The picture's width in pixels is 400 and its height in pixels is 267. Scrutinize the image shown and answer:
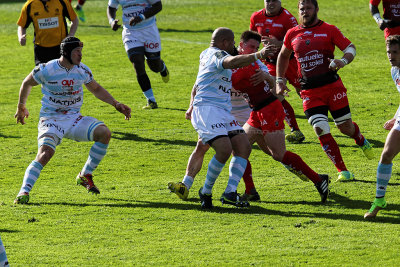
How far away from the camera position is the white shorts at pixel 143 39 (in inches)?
606

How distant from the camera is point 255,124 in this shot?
9.99 m

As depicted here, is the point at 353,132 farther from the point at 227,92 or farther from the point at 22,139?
the point at 22,139

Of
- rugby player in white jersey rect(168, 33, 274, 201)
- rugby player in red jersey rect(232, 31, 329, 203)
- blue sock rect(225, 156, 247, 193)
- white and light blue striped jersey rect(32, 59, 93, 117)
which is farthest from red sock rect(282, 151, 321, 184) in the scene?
white and light blue striped jersey rect(32, 59, 93, 117)

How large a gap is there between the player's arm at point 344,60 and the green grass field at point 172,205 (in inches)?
62.8

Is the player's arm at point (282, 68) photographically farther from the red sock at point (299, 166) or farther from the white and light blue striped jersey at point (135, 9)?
the white and light blue striped jersey at point (135, 9)

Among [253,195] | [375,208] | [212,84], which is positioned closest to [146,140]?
[253,195]

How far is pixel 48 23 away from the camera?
14.5 m

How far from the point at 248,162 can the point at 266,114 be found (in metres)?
0.63

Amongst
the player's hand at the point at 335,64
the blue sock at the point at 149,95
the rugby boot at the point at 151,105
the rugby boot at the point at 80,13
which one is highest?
the player's hand at the point at 335,64

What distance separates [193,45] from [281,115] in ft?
43.8

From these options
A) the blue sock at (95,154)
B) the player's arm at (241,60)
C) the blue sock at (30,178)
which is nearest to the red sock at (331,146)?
the player's arm at (241,60)

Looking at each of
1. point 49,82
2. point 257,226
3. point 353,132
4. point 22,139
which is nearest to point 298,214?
point 257,226

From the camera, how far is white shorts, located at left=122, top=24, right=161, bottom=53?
1538 cm

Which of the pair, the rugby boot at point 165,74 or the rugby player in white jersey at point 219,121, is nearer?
the rugby player in white jersey at point 219,121
